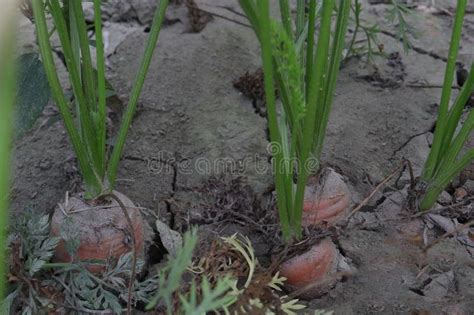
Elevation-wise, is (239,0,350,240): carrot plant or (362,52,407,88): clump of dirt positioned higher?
(239,0,350,240): carrot plant

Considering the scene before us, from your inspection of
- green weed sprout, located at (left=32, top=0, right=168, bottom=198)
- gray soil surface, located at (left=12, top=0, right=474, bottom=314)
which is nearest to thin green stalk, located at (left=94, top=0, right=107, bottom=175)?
green weed sprout, located at (left=32, top=0, right=168, bottom=198)

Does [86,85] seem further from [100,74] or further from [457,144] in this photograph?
[457,144]

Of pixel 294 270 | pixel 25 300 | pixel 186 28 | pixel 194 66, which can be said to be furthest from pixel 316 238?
pixel 186 28

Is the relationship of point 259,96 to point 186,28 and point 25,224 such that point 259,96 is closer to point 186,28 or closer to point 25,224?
point 186,28

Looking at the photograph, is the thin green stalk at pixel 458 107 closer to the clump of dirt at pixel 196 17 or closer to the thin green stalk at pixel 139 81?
the thin green stalk at pixel 139 81

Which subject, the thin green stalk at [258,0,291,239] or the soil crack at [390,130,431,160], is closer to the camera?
the thin green stalk at [258,0,291,239]

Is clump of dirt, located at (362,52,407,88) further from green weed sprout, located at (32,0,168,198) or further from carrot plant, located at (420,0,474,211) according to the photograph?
green weed sprout, located at (32,0,168,198)

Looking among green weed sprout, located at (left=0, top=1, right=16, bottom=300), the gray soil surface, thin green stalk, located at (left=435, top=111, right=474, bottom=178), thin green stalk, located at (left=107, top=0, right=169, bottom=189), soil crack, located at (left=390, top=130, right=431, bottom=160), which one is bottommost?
soil crack, located at (left=390, top=130, right=431, bottom=160)
